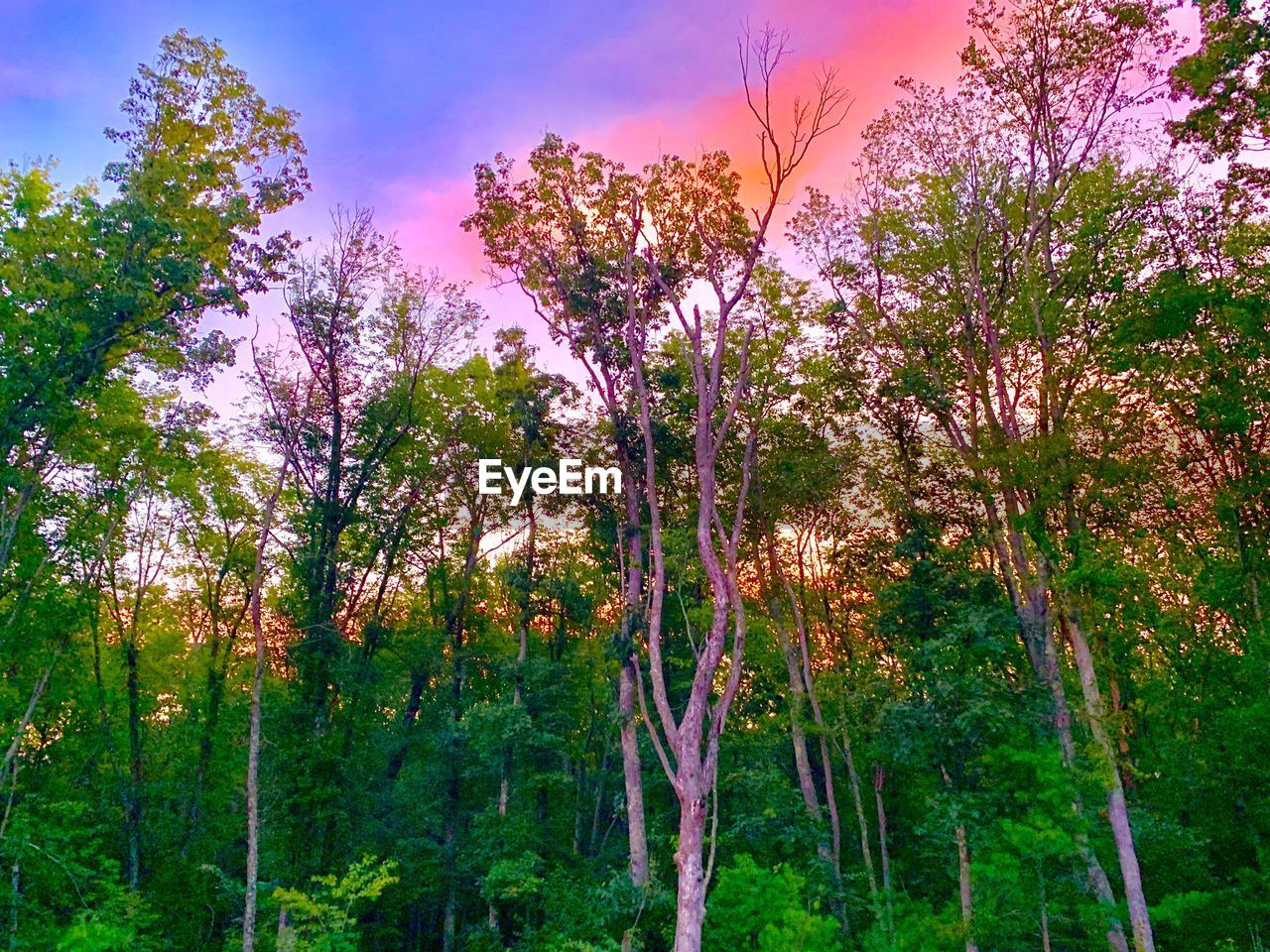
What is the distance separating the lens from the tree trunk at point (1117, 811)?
10.7m

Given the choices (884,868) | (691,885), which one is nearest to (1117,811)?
(691,885)

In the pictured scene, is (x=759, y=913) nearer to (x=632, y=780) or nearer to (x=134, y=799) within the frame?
(x=632, y=780)

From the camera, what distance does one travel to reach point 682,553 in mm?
15164

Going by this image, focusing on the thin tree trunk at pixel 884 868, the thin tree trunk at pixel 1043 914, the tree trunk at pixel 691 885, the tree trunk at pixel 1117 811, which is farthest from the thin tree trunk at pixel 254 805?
the tree trunk at pixel 1117 811

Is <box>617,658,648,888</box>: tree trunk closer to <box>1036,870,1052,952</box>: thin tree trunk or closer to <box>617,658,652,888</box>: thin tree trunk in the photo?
<box>617,658,652,888</box>: thin tree trunk

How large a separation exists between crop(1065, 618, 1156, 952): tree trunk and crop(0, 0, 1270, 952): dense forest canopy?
0.10 metres

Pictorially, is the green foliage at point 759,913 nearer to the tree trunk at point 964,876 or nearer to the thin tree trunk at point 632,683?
the thin tree trunk at point 632,683

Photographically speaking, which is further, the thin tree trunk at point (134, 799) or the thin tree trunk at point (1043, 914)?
the thin tree trunk at point (134, 799)

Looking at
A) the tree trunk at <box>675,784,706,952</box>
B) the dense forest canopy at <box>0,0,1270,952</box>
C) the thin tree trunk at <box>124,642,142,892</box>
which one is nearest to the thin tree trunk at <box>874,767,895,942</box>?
the dense forest canopy at <box>0,0,1270,952</box>

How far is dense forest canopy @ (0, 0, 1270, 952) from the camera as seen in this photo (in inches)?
446

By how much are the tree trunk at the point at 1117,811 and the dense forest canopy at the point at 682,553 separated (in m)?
0.10

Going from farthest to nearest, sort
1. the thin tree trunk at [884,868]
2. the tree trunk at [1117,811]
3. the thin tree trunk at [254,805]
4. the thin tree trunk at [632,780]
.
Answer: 1. the thin tree trunk at [632,780]
2. the thin tree trunk at [884,868]
3. the thin tree trunk at [254,805]
4. the tree trunk at [1117,811]

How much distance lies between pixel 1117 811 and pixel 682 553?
28.6 feet

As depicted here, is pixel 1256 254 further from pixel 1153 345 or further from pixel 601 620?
pixel 601 620
